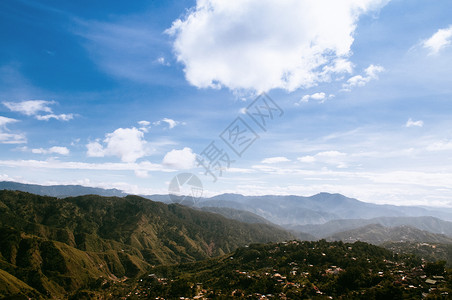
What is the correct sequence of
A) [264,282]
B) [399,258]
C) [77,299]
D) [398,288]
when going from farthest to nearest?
[77,299] → [399,258] → [264,282] → [398,288]

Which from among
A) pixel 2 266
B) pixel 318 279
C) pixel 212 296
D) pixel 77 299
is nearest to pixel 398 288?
pixel 318 279

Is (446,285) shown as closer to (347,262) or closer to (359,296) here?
(359,296)

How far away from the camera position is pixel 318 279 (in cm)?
10569

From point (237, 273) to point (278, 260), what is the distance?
1159 inches

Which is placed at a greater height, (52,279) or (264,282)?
(264,282)

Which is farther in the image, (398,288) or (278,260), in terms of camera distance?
(278,260)

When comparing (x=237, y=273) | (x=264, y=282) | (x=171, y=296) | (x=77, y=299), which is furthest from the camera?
(x=77, y=299)

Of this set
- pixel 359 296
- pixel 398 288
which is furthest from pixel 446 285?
pixel 359 296

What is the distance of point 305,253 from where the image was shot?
147875mm

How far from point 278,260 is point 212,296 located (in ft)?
188

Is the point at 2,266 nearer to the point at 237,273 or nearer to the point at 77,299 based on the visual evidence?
the point at 77,299

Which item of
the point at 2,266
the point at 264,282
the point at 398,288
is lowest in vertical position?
the point at 2,266

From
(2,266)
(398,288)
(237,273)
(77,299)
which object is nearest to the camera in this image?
(398,288)

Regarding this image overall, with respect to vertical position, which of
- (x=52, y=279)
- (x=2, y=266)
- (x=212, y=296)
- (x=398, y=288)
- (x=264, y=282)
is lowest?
(x=52, y=279)
